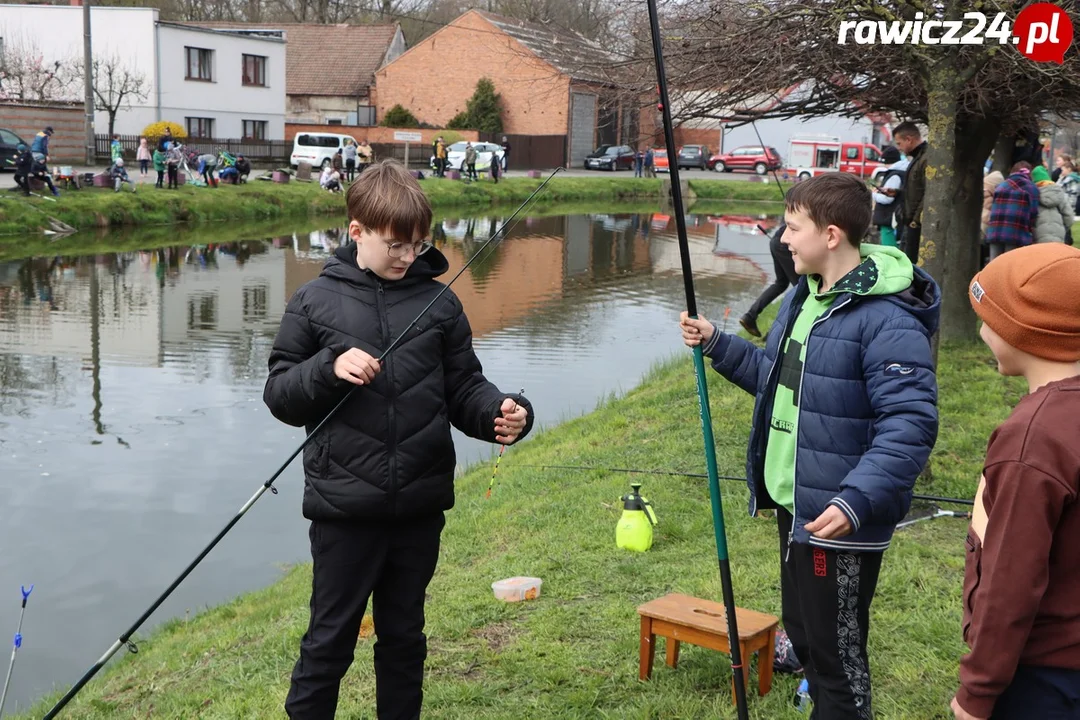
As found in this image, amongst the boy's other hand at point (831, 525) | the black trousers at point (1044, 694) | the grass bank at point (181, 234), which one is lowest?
the grass bank at point (181, 234)

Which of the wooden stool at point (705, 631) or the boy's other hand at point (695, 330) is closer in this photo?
the boy's other hand at point (695, 330)

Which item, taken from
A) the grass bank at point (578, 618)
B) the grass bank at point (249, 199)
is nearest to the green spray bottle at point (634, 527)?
the grass bank at point (578, 618)

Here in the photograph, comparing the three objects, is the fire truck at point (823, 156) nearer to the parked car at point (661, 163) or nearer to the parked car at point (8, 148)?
the parked car at point (661, 163)

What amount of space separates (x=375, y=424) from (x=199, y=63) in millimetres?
43660

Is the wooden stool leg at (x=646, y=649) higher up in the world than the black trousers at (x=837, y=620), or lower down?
lower down

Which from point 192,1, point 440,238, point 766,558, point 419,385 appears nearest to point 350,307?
point 419,385

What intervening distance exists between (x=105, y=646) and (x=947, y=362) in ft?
21.6

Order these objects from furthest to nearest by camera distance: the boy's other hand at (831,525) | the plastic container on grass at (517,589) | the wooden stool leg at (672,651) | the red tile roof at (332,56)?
the red tile roof at (332,56) < the plastic container on grass at (517,589) < the wooden stool leg at (672,651) < the boy's other hand at (831,525)

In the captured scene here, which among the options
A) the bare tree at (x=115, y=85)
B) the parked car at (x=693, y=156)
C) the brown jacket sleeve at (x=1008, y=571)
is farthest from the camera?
the parked car at (x=693, y=156)

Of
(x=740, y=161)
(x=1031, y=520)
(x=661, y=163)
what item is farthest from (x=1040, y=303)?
(x=740, y=161)

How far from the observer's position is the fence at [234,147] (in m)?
36.1

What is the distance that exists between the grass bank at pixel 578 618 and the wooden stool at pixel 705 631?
9 cm

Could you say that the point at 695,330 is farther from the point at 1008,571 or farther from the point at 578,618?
the point at 578,618

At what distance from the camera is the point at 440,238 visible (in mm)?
24297
